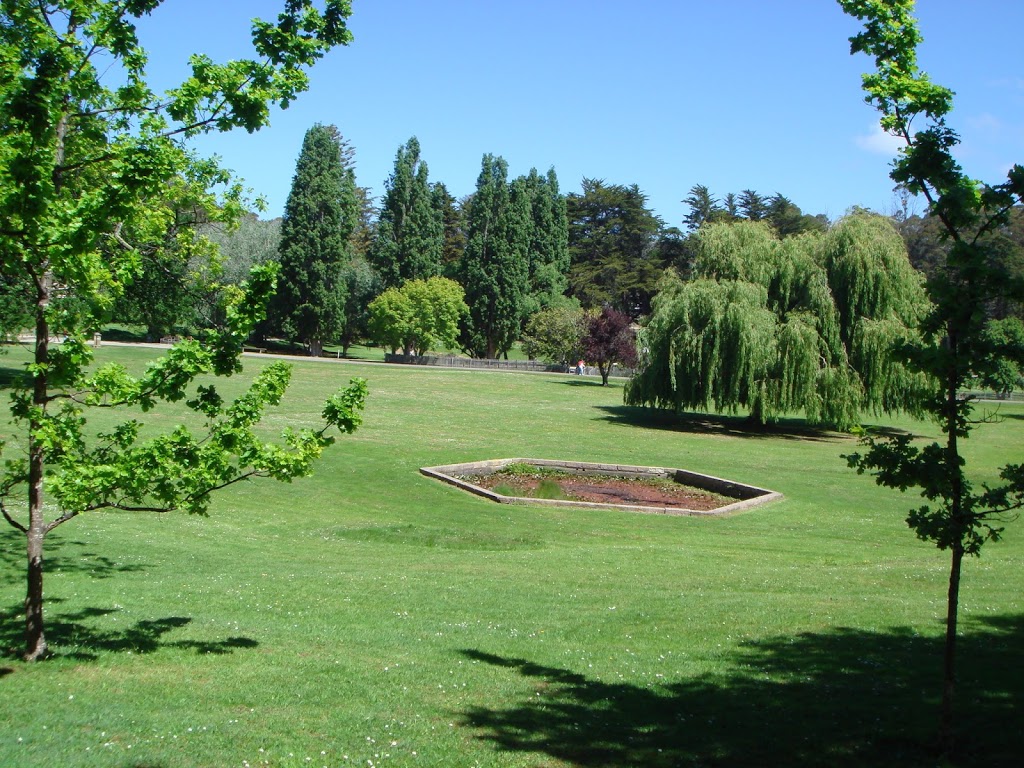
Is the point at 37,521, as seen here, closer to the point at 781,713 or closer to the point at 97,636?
the point at 97,636

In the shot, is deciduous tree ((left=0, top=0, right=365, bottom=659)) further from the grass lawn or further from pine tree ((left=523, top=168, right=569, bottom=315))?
pine tree ((left=523, top=168, right=569, bottom=315))

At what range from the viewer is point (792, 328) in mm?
40781

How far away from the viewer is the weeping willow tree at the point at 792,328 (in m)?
40.5

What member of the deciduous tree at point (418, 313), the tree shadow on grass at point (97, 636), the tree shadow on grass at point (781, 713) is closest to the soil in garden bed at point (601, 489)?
the tree shadow on grass at point (781, 713)

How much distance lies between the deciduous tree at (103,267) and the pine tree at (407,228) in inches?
3026

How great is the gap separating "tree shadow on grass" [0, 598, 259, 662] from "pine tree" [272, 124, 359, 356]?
6669 centimetres

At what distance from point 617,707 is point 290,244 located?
7214 cm

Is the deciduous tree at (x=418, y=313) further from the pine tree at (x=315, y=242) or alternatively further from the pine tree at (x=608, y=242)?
the pine tree at (x=608, y=242)

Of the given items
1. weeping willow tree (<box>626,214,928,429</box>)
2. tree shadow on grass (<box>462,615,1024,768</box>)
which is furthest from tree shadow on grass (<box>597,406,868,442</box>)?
tree shadow on grass (<box>462,615,1024,768</box>)

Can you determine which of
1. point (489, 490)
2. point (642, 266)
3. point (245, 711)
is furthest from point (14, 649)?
point (642, 266)

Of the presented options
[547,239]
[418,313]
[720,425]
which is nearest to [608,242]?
[547,239]

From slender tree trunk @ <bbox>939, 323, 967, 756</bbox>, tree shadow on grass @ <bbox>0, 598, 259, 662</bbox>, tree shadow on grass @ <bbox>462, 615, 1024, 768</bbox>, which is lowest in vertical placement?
tree shadow on grass @ <bbox>0, 598, 259, 662</bbox>

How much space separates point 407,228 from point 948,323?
8223 centimetres

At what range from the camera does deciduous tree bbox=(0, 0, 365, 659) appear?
26.2ft
